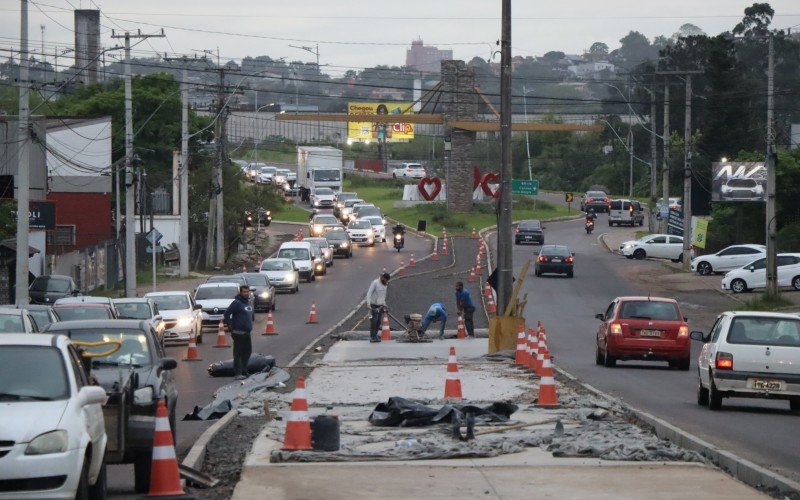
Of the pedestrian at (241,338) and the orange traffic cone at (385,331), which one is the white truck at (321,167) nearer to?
the orange traffic cone at (385,331)

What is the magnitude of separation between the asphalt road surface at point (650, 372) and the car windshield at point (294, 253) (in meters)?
10.5

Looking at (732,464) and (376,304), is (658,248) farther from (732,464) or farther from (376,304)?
(732,464)

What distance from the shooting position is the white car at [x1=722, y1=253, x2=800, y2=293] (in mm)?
53219

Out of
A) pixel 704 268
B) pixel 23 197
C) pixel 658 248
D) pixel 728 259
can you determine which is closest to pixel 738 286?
pixel 728 259

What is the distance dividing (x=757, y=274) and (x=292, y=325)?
21.9 metres

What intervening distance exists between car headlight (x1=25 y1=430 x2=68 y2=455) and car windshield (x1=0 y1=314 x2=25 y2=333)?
1060 cm

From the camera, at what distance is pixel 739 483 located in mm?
11680

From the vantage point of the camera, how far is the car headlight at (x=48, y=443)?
9.22m

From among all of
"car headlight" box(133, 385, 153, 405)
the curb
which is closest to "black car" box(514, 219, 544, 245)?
the curb

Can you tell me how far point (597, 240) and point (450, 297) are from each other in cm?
3853

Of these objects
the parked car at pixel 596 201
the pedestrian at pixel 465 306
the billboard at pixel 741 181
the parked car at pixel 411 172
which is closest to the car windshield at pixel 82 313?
the pedestrian at pixel 465 306

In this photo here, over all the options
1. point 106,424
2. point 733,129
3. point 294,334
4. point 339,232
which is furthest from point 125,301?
point 733,129

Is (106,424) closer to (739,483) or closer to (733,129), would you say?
(739,483)

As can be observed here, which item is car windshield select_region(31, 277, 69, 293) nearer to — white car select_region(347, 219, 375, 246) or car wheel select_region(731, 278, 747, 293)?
car wheel select_region(731, 278, 747, 293)
